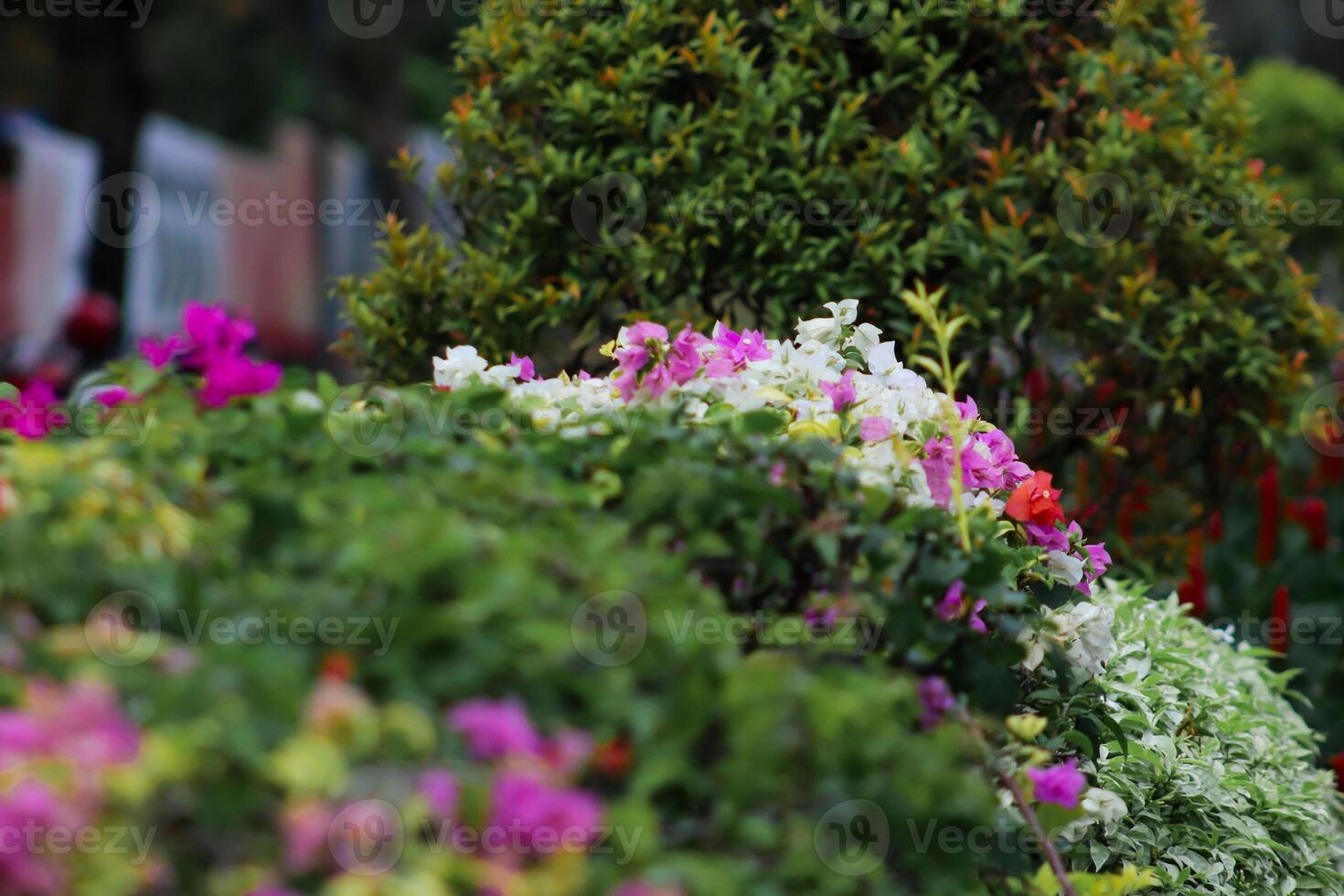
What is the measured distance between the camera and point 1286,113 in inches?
428

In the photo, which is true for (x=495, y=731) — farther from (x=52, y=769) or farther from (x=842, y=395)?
(x=842, y=395)

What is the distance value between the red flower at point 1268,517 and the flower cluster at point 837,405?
114 inches

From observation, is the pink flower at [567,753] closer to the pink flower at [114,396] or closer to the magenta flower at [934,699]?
the magenta flower at [934,699]

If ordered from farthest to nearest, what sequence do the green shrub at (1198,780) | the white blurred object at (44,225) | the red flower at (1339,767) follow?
the white blurred object at (44,225), the red flower at (1339,767), the green shrub at (1198,780)

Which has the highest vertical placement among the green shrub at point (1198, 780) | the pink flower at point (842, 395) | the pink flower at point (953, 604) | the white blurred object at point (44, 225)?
the pink flower at point (842, 395)

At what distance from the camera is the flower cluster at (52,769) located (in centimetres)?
127

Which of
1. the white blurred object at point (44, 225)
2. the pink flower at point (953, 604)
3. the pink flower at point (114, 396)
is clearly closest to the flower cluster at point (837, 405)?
the pink flower at point (953, 604)

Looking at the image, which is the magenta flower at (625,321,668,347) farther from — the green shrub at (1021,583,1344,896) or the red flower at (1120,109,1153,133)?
the red flower at (1120,109,1153,133)

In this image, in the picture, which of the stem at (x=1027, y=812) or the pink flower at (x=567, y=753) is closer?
the pink flower at (x=567, y=753)

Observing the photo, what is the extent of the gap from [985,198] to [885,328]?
1.54 feet

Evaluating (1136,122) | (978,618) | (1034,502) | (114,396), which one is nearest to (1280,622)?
(1136,122)

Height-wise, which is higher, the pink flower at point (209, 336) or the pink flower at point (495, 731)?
the pink flower at point (209, 336)

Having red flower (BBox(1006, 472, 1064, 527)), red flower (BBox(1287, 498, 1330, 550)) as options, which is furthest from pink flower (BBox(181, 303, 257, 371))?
red flower (BBox(1287, 498, 1330, 550))

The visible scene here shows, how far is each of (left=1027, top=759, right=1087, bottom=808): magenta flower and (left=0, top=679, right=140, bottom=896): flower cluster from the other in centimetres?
143
